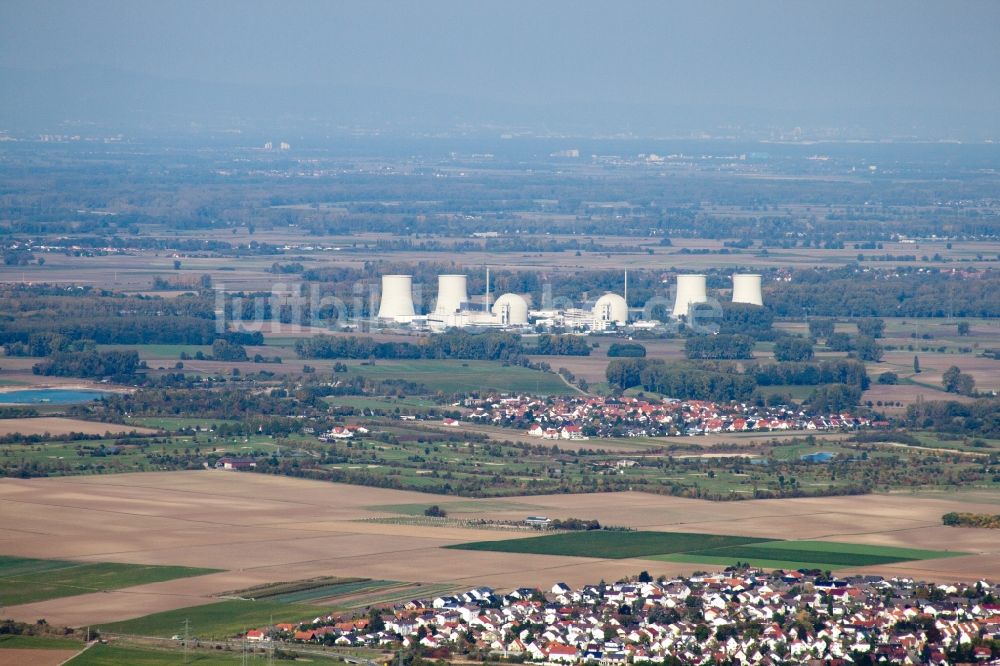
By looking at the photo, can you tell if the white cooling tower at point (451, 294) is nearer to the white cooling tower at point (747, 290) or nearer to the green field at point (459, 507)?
the white cooling tower at point (747, 290)

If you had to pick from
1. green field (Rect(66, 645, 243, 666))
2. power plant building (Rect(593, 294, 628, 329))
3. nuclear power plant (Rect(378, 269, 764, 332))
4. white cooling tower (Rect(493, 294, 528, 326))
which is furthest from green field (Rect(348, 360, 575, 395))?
green field (Rect(66, 645, 243, 666))

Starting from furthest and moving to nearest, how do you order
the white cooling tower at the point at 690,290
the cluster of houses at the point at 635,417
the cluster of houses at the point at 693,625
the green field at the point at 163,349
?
the white cooling tower at the point at 690,290 → the green field at the point at 163,349 → the cluster of houses at the point at 635,417 → the cluster of houses at the point at 693,625

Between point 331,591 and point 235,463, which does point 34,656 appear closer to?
point 331,591

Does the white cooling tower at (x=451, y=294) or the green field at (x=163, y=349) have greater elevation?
the white cooling tower at (x=451, y=294)

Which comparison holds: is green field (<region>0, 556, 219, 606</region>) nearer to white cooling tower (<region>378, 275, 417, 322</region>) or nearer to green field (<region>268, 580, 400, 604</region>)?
green field (<region>268, 580, 400, 604</region>)

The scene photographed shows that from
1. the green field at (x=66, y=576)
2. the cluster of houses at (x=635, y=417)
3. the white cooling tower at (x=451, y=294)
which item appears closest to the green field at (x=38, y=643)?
the green field at (x=66, y=576)

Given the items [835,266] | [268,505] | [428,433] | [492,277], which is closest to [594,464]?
[428,433]

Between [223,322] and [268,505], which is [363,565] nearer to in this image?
[268,505]

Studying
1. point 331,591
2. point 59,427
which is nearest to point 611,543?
point 331,591
